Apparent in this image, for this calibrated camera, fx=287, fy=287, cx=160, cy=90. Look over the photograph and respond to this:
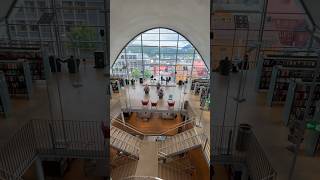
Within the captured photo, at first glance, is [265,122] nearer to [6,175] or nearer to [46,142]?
[46,142]

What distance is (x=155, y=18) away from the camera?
1.06m

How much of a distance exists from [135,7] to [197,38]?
0.88 feet

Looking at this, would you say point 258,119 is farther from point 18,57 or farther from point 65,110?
point 18,57

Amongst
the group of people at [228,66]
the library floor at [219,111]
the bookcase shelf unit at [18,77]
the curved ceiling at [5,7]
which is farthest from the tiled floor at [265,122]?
the bookcase shelf unit at [18,77]

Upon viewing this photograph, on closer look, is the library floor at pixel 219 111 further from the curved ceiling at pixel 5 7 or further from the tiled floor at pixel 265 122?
the curved ceiling at pixel 5 7

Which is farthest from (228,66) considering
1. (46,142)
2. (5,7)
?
(46,142)

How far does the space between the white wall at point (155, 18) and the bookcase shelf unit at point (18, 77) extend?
258cm

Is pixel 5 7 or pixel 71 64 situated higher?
pixel 5 7

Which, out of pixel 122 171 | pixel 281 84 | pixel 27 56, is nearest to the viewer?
pixel 122 171

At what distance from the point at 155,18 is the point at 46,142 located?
2976 mm

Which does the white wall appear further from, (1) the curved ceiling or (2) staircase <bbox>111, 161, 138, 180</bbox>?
(1) the curved ceiling

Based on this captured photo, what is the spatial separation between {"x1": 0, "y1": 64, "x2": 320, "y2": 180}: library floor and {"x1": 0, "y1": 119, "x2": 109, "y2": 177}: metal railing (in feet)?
0.34

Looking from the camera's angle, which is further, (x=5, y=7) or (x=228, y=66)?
(x=5, y=7)

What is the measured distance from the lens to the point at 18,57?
4578 millimetres
